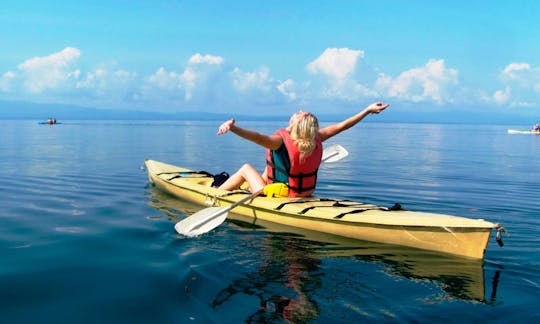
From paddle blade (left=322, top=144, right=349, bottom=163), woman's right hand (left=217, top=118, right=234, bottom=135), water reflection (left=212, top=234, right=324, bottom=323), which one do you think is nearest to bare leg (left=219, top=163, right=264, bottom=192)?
water reflection (left=212, top=234, right=324, bottom=323)

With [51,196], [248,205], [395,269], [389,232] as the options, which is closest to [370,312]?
[395,269]

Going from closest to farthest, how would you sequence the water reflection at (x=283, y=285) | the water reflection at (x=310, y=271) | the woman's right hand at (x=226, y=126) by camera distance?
the water reflection at (x=283, y=285) < the water reflection at (x=310, y=271) < the woman's right hand at (x=226, y=126)

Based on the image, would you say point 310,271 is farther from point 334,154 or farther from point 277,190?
point 334,154

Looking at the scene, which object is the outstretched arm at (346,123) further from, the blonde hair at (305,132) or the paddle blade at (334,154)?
the paddle blade at (334,154)

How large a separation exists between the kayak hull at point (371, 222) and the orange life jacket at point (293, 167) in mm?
203

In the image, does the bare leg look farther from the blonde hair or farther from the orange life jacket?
the blonde hair

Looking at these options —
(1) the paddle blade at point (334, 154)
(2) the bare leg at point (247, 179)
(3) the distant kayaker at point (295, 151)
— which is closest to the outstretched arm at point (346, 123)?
(3) the distant kayaker at point (295, 151)

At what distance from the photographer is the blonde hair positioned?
6.88m

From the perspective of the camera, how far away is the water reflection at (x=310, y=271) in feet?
14.7

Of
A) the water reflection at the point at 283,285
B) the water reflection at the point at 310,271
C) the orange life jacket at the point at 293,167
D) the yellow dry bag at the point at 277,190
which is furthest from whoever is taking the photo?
the yellow dry bag at the point at 277,190

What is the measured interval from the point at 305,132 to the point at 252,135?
90 centimetres

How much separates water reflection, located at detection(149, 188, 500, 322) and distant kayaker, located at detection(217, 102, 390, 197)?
2.56 feet

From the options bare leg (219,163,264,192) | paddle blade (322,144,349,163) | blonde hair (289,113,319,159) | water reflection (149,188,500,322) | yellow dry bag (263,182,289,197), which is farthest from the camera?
paddle blade (322,144,349,163)

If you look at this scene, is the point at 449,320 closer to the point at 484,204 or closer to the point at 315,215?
the point at 315,215
